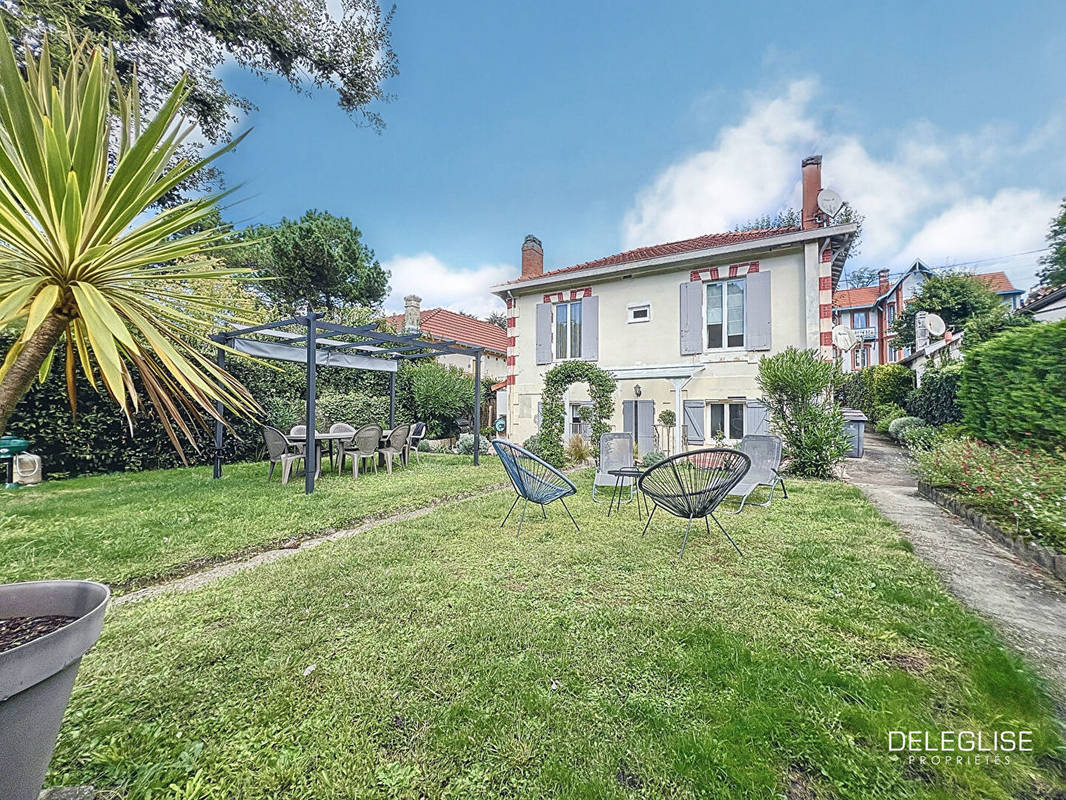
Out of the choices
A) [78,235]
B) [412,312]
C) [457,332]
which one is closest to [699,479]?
[78,235]

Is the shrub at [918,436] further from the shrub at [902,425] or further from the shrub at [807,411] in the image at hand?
the shrub at [807,411]

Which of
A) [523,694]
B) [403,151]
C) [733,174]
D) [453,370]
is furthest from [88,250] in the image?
[733,174]

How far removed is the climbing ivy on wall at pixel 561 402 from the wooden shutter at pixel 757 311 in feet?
10.9

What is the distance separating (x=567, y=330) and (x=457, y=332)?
398 inches

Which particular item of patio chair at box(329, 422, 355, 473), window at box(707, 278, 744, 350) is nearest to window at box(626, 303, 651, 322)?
window at box(707, 278, 744, 350)

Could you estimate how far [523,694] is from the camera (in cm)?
191

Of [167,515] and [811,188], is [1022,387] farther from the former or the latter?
[167,515]

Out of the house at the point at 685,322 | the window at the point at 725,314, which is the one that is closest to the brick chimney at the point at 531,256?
the house at the point at 685,322

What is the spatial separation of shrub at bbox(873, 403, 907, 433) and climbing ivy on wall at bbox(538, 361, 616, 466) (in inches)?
468

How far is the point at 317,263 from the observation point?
14.8 meters

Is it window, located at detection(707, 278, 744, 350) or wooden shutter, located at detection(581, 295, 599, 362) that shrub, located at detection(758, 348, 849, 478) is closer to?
window, located at detection(707, 278, 744, 350)

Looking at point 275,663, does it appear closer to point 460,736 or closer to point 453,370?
point 460,736

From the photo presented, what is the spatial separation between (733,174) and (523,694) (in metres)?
15.1

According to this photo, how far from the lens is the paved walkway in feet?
7.58
